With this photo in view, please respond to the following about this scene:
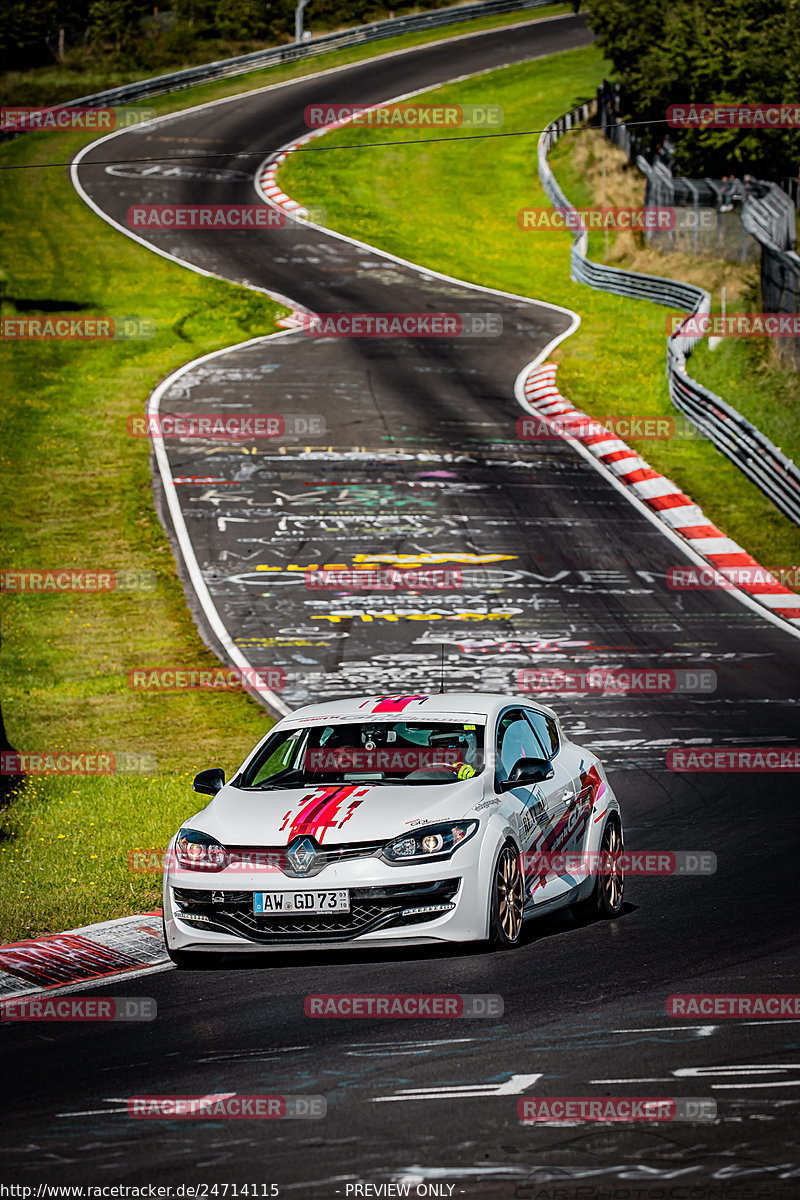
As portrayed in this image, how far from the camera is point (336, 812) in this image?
9031 millimetres

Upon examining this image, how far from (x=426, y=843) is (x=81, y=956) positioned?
2382 millimetres

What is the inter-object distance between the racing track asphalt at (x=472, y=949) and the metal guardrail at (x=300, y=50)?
29543 mm

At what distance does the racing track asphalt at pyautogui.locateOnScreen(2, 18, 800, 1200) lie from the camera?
6133mm

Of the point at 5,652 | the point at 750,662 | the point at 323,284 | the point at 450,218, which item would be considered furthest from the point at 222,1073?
the point at 450,218

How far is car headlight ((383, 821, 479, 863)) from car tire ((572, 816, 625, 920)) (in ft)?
5.55

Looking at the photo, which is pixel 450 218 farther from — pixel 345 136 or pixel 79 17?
pixel 79 17

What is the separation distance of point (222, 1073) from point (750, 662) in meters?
13.8
